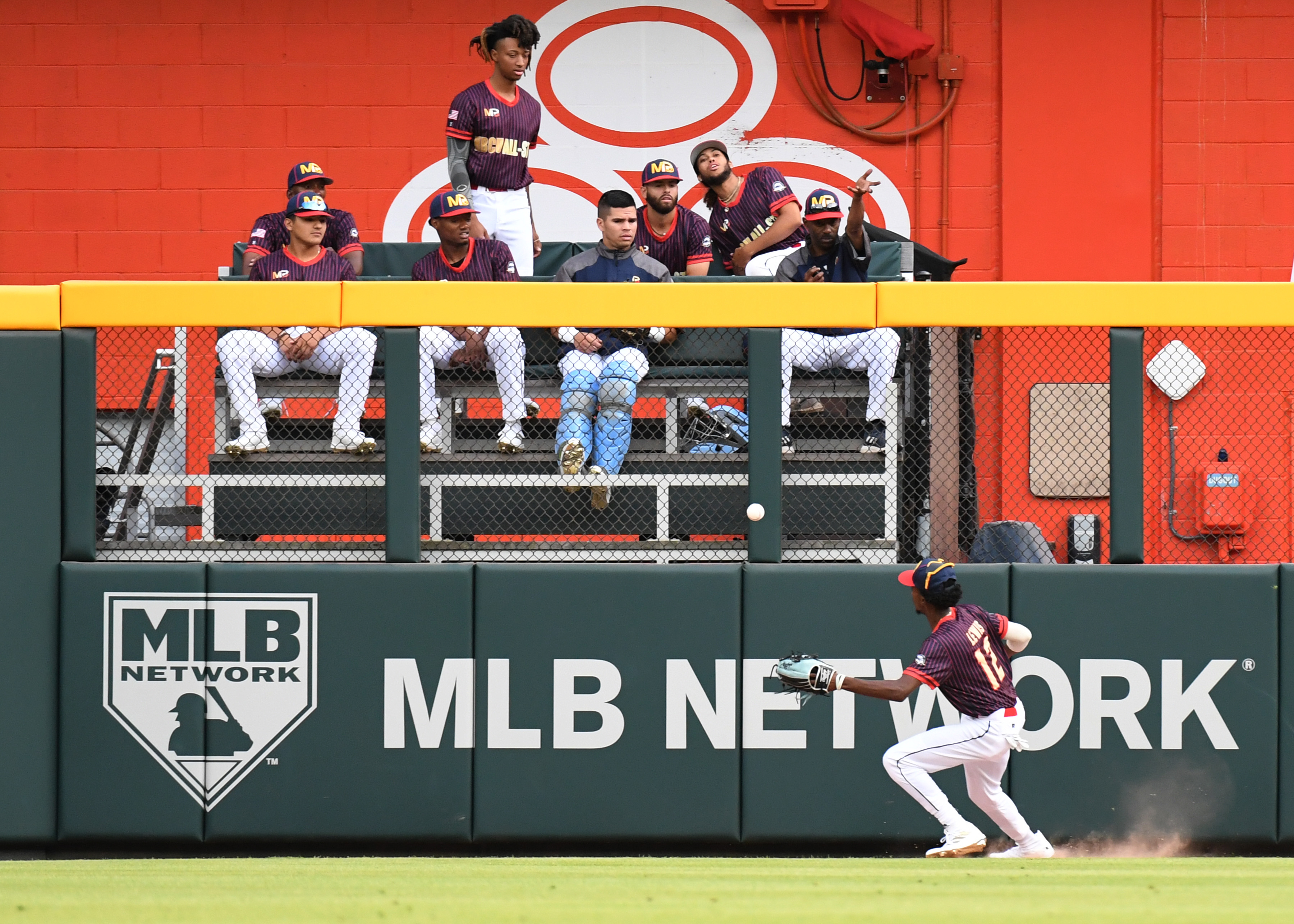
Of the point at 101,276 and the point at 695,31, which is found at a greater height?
the point at 695,31

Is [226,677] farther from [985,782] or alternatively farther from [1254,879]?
[1254,879]

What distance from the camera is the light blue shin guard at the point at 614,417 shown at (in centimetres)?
612

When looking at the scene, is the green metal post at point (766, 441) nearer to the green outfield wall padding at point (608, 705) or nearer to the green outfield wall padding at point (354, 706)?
the green outfield wall padding at point (608, 705)

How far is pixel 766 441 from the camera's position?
6.12 meters

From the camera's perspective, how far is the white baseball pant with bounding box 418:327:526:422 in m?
6.17

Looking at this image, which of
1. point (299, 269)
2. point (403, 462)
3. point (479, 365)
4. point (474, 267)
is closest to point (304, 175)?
point (299, 269)

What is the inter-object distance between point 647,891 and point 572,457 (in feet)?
6.92

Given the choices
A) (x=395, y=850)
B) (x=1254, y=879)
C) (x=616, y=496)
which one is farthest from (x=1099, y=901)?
Answer: (x=395, y=850)

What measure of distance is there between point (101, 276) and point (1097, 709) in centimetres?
839

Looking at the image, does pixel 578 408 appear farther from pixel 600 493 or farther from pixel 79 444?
pixel 79 444

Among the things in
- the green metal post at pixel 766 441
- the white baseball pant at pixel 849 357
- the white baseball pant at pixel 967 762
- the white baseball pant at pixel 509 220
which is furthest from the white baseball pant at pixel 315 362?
the white baseball pant at pixel 967 762

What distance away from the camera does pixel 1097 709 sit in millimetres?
6000

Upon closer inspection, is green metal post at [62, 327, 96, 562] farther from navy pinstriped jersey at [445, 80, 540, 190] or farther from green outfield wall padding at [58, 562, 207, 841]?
navy pinstriped jersey at [445, 80, 540, 190]

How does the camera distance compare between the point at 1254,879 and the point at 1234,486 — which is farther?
the point at 1234,486
